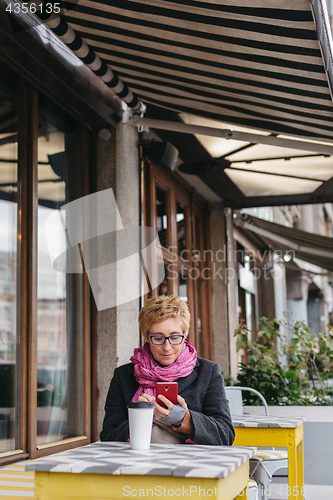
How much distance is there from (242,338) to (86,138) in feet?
7.76

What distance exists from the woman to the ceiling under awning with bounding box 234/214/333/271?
4773mm

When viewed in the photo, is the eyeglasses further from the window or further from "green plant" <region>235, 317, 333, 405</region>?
"green plant" <region>235, 317, 333, 405</region>

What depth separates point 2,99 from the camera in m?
3.11

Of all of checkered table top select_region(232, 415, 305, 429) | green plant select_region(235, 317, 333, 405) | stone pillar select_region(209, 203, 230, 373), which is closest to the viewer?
checkered table top select_region(232, 415, 305, 429)

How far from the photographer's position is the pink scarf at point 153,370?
2006mm

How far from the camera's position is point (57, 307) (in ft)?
11.5

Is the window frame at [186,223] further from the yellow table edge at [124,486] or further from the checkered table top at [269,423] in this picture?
the yellow table edge at [124,486]

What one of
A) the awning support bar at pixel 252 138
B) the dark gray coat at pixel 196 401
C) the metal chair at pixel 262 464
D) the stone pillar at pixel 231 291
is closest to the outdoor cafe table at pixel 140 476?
the dark gray coat at pixel 196 401

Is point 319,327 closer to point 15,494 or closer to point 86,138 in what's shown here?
point 86,138

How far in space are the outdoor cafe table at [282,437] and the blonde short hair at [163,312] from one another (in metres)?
0.81

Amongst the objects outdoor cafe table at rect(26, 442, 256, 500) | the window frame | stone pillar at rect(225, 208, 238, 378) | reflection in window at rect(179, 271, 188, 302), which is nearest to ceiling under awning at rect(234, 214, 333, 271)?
stone pillar at rect(225, 208, 238, 378)

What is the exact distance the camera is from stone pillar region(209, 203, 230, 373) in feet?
23.5

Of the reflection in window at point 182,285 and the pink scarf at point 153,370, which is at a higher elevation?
the reflection in window at point 182,285

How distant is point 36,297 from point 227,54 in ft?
5.67
